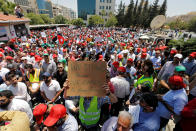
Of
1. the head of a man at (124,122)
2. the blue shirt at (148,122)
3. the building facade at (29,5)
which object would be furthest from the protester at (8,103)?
the building facade at (29,5)

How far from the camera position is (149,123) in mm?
1692

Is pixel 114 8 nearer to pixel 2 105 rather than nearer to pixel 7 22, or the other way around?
pixel 7 22

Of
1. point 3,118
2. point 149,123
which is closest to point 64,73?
point 3,118

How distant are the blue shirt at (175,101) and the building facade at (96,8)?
231ft

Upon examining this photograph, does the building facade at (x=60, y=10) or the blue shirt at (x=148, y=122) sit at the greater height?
the building facade at (x=60, y=10)

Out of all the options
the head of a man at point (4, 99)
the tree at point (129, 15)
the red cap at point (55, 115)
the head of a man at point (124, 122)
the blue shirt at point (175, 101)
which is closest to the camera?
the head of a man at point (124, 122)

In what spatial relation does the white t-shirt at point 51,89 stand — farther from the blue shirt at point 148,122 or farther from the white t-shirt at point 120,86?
the blue shirt at point 148,122

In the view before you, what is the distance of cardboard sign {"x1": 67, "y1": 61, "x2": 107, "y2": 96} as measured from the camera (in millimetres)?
1716

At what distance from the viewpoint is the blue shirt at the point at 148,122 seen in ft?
5.52

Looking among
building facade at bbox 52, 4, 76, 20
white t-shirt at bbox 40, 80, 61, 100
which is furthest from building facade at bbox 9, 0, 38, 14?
white t-shirt at bbox 40, 80, 61, 100

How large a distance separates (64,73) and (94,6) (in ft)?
253

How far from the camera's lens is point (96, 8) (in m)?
68.8

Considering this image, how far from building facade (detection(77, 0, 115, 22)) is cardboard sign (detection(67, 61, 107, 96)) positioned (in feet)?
232

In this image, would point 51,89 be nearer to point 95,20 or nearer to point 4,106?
point 4,106
